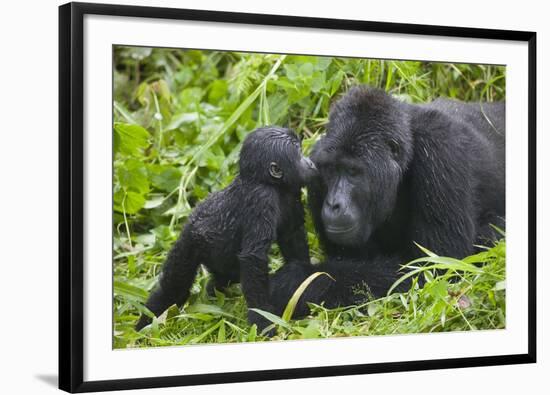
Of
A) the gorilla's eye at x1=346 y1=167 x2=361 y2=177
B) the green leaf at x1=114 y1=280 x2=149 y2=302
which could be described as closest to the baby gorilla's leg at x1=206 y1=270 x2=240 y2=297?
the green leaf at x1=114 y1=280 x2=149 y2=302

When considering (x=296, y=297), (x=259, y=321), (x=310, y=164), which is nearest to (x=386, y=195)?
(x=310, y=164)

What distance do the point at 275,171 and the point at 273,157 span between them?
6cm

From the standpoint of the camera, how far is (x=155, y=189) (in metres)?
4.89

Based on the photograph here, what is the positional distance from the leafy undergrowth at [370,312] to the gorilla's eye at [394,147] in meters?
0.49

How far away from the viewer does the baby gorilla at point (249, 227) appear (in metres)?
3.64

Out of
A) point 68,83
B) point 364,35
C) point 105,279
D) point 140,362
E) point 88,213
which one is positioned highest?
point 364,35

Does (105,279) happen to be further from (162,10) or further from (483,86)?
(483,86)

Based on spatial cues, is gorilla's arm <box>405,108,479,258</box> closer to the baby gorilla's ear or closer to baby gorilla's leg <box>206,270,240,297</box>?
the baby gorilla's ear

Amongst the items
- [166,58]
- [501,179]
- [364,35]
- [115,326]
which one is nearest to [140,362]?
[115,326]

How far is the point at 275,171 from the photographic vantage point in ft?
12.3

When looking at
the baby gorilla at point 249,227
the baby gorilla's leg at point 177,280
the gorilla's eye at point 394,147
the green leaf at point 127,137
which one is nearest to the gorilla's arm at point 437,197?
the gorilla's eye at point 394,147

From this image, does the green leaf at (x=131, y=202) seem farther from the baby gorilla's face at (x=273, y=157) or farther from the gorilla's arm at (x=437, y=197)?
the gorilla's arm at (x=437, y=197)

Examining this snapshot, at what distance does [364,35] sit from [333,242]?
920 millimetres

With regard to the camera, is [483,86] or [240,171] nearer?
[240,171]
